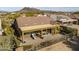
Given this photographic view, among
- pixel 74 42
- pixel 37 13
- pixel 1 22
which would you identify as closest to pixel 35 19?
pixel 37 13

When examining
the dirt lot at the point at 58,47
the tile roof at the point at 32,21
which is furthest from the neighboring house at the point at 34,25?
the dirt lot at the point at 58,47

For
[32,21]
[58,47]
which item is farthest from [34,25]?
[58,47]

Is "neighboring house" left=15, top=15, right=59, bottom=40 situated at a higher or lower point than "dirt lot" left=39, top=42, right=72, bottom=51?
higher

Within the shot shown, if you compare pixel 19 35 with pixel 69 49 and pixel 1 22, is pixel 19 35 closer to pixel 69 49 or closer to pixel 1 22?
pixel 1 22

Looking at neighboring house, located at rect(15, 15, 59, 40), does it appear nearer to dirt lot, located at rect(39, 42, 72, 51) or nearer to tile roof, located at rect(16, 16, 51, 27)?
tile roof, located at rect(16, 16, 51, 27)

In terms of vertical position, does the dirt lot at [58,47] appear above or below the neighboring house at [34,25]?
below

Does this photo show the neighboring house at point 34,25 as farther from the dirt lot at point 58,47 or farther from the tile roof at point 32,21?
the dirt lot at point 58,47

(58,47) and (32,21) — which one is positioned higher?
(32,21)

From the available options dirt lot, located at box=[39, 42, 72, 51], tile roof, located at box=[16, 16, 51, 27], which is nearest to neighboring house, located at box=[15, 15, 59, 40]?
tile roof, located at box=[16, 16, 51, 27]

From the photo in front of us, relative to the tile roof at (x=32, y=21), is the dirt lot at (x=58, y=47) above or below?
below

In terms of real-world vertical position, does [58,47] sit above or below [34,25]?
below

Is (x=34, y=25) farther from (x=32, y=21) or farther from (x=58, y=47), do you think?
(x=58, y=47)
